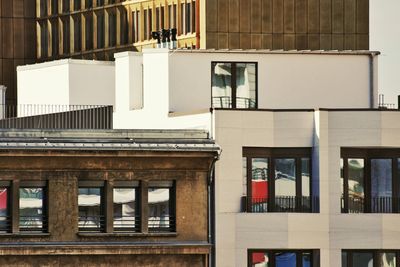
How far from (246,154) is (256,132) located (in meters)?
1.02

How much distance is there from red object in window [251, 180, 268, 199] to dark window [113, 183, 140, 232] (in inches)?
195

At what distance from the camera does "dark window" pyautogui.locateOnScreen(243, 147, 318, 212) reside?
364 feet

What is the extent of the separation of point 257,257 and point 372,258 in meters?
4.94

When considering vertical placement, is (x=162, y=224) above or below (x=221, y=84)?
below

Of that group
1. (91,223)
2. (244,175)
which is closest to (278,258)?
(244,175)

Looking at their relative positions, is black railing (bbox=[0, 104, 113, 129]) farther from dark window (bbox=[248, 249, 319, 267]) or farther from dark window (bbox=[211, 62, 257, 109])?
dark window (bbox=[248, 249, 319, 267])

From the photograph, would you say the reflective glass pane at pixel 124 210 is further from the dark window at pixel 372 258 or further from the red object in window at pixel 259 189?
the dark window at pixel 372 258

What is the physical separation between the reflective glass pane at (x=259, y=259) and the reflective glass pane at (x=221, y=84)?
9.87m

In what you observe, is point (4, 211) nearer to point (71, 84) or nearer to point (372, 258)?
point (372, 258)

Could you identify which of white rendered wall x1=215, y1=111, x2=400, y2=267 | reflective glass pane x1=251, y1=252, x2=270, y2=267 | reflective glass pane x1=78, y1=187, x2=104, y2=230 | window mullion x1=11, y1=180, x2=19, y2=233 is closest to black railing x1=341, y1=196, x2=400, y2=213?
white rendered wall x1=215, y1=111, x2=400, y2=267

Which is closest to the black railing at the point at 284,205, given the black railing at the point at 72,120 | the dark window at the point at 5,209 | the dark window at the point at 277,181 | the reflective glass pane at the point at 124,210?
the dark window at the point at 277,181

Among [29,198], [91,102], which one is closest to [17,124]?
[91,102]

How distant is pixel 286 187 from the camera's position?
364 ft

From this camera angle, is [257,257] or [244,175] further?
[244,175]
